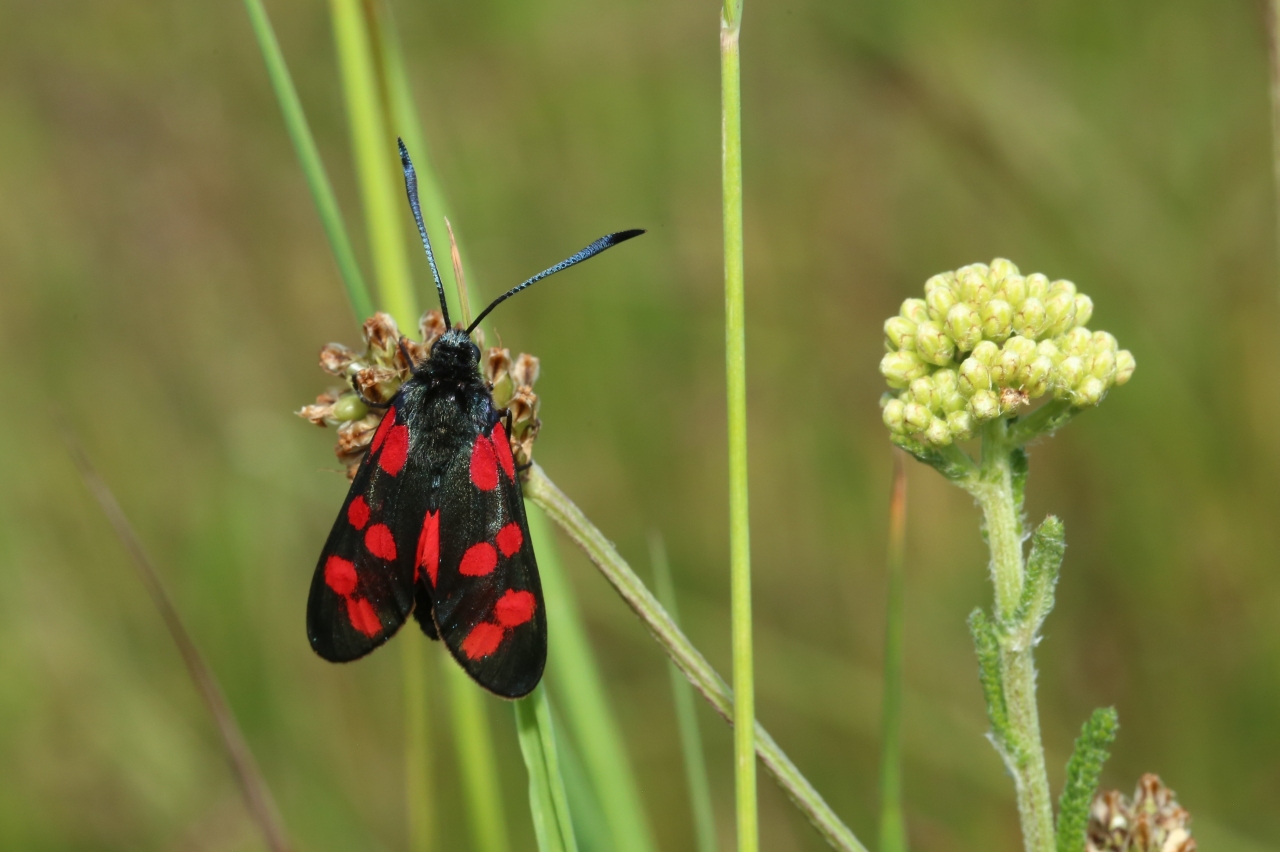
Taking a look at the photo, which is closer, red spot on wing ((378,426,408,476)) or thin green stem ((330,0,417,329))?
red spot on wing ((378,426,408,476))

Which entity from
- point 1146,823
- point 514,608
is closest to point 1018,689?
point 1146,823

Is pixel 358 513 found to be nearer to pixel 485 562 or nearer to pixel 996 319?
pixel 485 562

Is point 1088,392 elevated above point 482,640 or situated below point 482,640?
above

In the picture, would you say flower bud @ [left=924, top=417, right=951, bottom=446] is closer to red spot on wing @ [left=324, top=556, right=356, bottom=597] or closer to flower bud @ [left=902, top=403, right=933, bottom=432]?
flower bud @ [left=902, top=403, right=933, bottom=432]

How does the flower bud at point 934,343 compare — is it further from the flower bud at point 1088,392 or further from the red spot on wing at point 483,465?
the red spot on wing at point 483,465

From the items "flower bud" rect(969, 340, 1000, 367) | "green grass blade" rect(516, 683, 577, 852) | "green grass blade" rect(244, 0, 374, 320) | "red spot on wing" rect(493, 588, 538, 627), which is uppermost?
"green grass blade" rect(244, 0, 374, 320)

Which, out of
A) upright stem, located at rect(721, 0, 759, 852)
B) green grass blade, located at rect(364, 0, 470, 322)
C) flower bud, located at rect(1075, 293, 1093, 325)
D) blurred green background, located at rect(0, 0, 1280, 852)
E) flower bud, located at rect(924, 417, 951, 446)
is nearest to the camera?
upright stem, located at rect(721, 0, 759, 852)

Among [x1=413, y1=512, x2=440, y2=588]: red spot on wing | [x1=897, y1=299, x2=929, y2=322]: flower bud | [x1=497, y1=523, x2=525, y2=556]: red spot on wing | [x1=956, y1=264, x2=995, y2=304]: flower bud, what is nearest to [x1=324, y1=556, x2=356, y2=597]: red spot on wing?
[x1=413, y1=512, x2=440, y2=588]: red spot on wing
